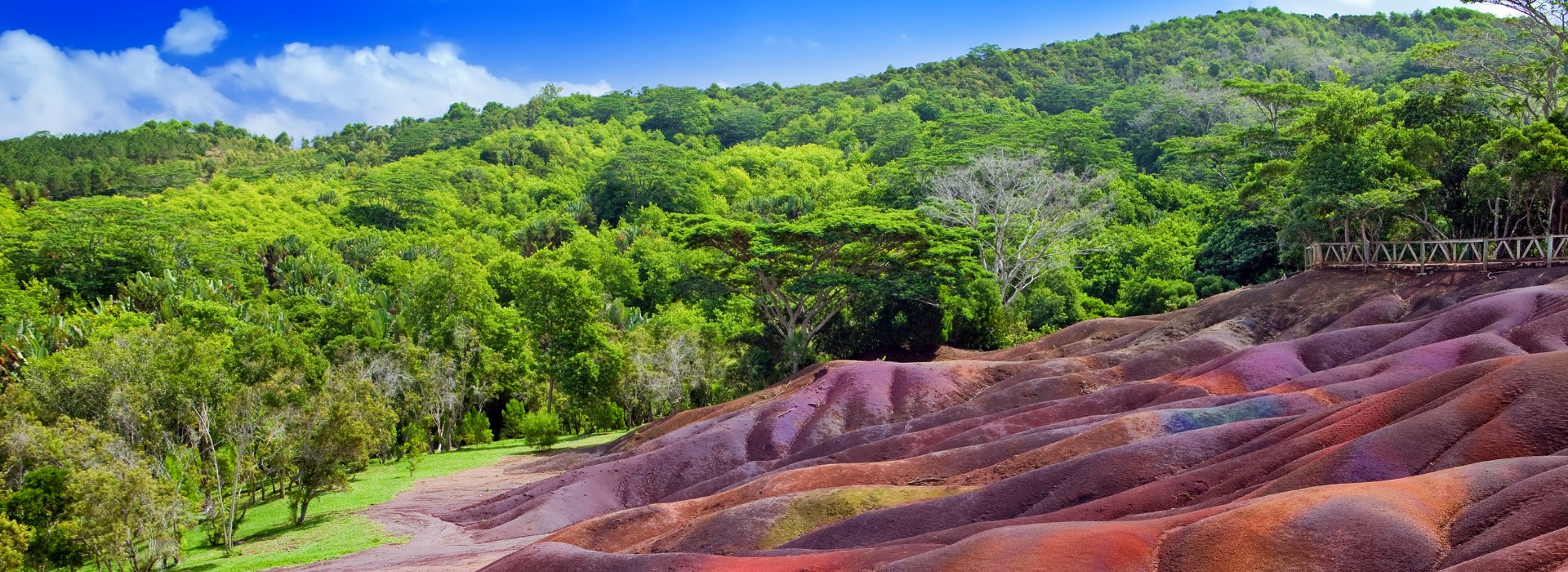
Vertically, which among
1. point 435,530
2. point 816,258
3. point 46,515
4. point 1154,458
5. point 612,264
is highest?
point 612,264

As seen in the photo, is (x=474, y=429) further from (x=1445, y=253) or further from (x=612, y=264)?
(x=1445, y=253)

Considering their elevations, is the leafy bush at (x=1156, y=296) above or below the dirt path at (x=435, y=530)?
above

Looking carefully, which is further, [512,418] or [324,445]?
[512,418]

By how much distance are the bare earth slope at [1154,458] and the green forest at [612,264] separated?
6354mm

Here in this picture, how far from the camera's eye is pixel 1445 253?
122 ft

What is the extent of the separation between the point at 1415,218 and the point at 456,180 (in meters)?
89.2

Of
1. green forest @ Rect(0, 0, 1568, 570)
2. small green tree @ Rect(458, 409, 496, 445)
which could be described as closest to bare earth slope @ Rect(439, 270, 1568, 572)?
green forest @ Rect(0, 0, 1568, 570)

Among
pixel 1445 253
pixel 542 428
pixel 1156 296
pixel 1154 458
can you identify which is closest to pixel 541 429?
pixel 542 428

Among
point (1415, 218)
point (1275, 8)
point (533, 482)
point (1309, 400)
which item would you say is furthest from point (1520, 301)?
point (1275, 8)

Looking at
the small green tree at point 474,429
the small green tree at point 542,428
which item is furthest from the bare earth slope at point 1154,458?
the small green tree at point 474,429

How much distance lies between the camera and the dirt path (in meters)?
25.0

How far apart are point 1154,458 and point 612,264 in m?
54.3

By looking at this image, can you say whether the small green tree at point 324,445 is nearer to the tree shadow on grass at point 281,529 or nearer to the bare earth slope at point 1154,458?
the tree shadow on grass at point 281,529

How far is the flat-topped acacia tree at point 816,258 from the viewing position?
4728cm
